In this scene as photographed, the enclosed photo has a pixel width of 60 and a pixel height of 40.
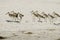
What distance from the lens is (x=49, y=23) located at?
3982 millimetres

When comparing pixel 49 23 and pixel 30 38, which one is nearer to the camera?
pixel 30 38

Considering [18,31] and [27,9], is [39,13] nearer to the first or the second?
[27,9]

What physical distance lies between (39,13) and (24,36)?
0.64 metres

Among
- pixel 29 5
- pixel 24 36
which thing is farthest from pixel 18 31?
pixel 29 5

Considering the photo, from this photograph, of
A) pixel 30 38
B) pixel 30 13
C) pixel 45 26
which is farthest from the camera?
pixel 30 13

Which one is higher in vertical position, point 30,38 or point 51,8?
point 51,8

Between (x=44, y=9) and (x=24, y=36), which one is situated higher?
(x=44, y=9)

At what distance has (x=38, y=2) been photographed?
14.4ft

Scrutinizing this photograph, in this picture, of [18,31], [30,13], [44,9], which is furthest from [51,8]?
[18,31]

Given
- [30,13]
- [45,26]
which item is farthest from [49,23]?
[30,13]

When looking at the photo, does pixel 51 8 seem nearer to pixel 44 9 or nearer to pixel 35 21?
pixel 44 9

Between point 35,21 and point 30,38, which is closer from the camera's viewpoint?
point 30,38

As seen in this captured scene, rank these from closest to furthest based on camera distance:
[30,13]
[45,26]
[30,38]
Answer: [30,38], [45,26], [30,13]

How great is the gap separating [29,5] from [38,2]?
0.59 feet
